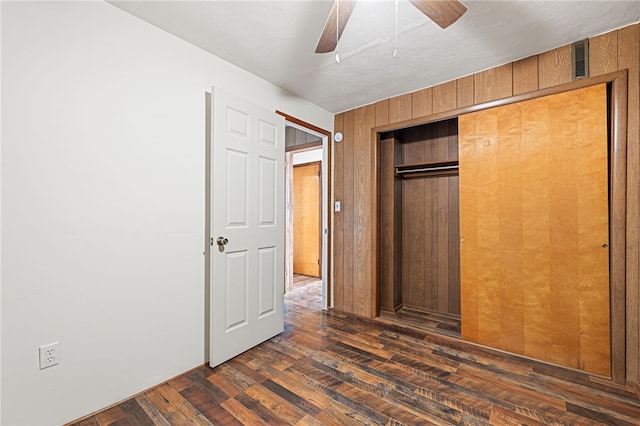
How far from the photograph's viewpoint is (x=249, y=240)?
237 centimetres

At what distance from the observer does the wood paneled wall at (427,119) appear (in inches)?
72.6

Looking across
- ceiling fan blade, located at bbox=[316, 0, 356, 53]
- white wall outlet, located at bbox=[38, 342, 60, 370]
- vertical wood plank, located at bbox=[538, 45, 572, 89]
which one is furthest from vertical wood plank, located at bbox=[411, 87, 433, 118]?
white wall outlet, located at bbox=[38, 342, 60, 370]

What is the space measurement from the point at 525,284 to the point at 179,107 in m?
2.95

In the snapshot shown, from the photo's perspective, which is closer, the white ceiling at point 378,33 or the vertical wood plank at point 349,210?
the white ceiling at point 378,33

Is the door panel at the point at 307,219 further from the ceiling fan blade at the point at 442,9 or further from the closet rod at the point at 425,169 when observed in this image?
the ceiling fan blade at the point at 442,9

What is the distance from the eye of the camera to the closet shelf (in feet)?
10.1

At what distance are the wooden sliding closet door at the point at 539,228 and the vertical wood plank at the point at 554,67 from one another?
114mm

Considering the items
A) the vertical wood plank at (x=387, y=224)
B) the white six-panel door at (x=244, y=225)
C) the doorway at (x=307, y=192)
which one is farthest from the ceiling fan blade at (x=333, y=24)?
→ the vertical wood plank at (x=387, y=224)

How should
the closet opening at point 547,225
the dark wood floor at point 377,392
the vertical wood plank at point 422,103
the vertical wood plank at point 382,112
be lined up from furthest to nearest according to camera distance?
the vertical wood plank at point 382,112 < the vertical wood plank at point 422,103 < the closet opening at point 547,225 < the dark wood floor at point 377,392

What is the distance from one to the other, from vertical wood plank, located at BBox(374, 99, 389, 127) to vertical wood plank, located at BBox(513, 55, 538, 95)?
3.73ft

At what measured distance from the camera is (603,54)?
6.35ft

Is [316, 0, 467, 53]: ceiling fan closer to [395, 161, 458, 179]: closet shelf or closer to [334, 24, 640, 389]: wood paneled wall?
[334, 24, 640, 389]: wood paneled wall

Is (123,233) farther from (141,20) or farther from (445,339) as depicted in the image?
(445,339)

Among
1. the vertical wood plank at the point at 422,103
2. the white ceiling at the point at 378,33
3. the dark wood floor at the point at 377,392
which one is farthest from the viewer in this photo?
the vertical wood plank at the point at 422,103
